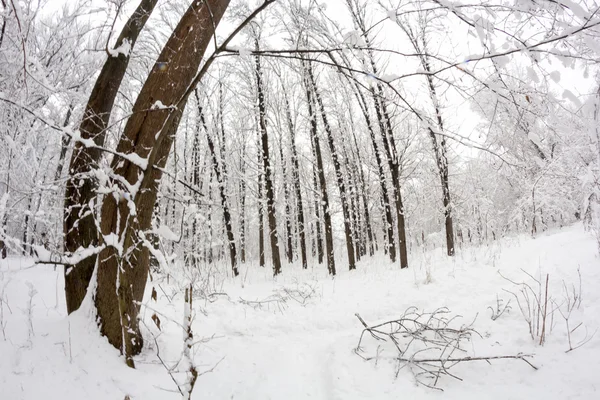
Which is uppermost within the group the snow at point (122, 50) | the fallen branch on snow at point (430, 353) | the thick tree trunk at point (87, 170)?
the snow at point (122, 50)

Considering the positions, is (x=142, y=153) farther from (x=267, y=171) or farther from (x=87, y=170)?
(x=267, y=171)

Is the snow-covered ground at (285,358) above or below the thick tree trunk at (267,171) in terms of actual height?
below

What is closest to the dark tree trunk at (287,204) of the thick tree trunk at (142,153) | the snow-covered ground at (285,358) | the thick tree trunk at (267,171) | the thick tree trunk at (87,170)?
Result: the thick tree trunk at (267,171)

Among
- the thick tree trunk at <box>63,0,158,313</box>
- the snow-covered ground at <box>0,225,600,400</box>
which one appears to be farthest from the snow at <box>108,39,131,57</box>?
the snow-covered ground at <box>0,225,600,400</box>

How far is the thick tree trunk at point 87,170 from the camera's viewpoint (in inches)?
104

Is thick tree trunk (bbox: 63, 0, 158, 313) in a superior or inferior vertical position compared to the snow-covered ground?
superior

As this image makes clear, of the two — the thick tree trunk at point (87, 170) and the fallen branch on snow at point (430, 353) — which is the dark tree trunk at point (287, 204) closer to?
the thick tree trunk at point (87, 170)

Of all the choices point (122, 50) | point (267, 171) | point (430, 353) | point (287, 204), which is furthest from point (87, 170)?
point (287, 204)

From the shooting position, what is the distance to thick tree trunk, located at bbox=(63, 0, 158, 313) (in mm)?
2629

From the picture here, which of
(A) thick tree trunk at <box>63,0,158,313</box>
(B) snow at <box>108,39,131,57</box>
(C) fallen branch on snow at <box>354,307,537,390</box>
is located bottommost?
(C) fallen branch on snow at <box>354,307,537,390</box>

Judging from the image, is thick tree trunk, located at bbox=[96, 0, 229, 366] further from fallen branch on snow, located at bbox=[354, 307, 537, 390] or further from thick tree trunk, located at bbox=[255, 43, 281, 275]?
thick tree trunk, located at bbox=[255, 43, 281, 275]

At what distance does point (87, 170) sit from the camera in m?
2.83

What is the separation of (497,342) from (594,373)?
0.71 metres

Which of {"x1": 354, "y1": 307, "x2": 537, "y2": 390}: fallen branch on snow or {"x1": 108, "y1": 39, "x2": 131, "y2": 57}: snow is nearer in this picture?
{"x1": 354, "y1": 307, "x2": 537, "y2": 390}: fallen branch on snow
